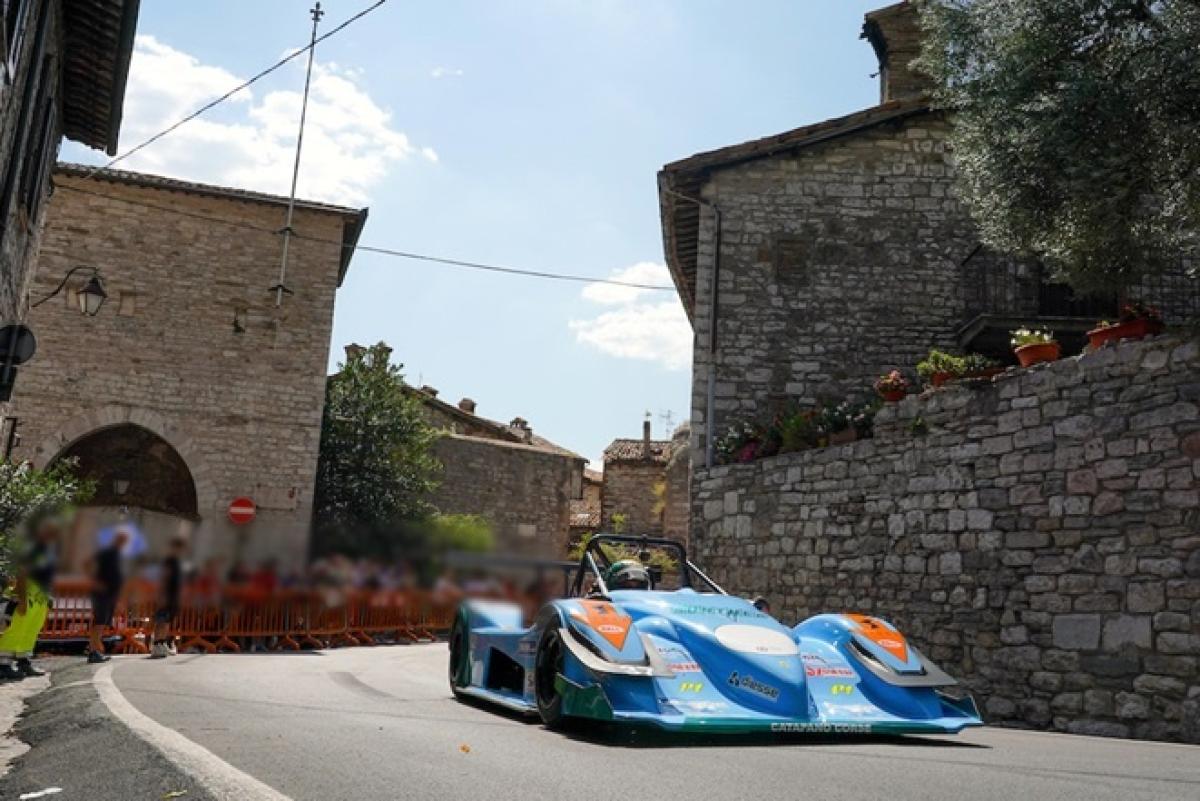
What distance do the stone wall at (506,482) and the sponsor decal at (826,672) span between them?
890 inches

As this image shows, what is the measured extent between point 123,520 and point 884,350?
39.6ft

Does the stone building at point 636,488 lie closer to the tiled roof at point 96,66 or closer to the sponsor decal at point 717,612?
the tiled roof at point 96,66

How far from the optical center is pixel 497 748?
4.79m

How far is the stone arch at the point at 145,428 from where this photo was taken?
20.1 meters

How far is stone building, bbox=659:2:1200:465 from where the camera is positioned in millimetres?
14672

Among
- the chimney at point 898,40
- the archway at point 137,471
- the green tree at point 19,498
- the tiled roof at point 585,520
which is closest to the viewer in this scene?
the green tree at point 19,498

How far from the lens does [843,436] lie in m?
11.6

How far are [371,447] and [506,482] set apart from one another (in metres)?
7.42

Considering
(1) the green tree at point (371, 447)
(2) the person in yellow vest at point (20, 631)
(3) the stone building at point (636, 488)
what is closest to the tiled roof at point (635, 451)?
(3) the stone building at point (636, 488)

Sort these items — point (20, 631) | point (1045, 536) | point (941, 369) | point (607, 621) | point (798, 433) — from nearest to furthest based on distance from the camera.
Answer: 1. point (607, 621)
2. point (1045, 536)
3. point (20, 631)
4. point (941, 369)
5. point (798, 433)

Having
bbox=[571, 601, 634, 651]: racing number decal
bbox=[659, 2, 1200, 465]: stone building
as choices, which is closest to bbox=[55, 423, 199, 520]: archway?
bbox=[659, 2, 1200, 465]: stone building

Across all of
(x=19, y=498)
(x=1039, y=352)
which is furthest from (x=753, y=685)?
(x=1039, y=352)

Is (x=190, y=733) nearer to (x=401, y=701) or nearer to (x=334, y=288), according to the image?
(x=401, y=701)

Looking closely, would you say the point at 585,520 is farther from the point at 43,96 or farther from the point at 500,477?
the point at 43,96
